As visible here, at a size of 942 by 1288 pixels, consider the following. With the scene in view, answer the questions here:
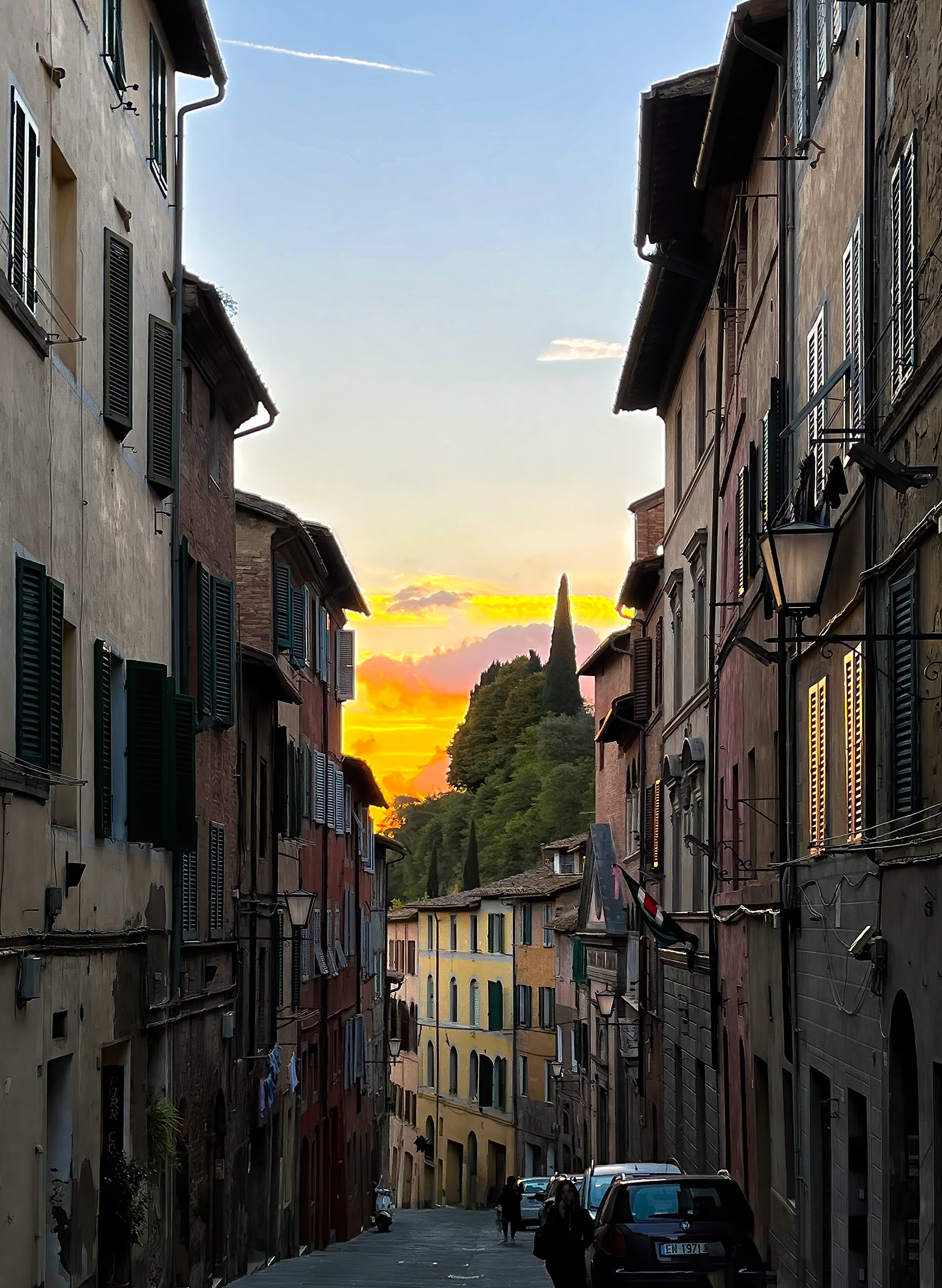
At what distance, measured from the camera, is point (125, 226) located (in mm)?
16812

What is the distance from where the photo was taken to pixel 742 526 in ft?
65.2

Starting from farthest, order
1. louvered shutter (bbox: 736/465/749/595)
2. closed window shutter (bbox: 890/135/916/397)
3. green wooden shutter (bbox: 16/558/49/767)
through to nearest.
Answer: louvered shutter (bbox: 736/465/749/595) → green wooden shutter (bbox: 16/558/49/767) → closed window shutter (bbox: 890/135/916/397)

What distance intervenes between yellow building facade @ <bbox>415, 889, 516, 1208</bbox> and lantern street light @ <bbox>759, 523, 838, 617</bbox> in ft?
186

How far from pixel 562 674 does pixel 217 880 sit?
125 meters

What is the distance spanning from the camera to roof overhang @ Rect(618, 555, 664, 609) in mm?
33156

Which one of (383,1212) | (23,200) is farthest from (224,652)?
(383,1212)

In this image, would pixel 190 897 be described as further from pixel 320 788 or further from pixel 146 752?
pixel 320 788

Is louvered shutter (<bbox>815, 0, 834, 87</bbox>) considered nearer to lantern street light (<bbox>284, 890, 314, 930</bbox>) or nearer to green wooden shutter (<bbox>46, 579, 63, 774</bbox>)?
green wooden shutter (<bbox>46, 579, 63, 774</bbox>)

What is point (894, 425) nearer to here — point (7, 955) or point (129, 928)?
point (7, 955)

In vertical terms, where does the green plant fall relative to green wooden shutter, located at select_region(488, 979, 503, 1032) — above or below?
above

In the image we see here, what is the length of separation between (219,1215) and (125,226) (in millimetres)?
13132

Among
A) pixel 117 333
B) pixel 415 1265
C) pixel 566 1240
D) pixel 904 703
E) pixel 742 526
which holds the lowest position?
pixel 415 1265

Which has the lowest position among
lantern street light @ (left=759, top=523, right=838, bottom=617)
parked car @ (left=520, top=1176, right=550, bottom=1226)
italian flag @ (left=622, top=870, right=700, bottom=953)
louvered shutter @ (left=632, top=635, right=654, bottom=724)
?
parked car @ (left=520, top=1176, right=550, bottom=1226)

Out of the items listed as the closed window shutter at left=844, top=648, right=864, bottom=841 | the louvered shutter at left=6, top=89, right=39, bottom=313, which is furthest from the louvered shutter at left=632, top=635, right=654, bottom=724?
the louvered shutter at left=6, top=89, right=39, bottom=313
